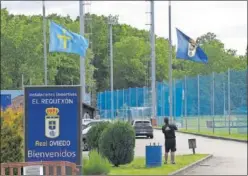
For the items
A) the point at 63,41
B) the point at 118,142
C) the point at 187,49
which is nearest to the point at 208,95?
the point at 187,49

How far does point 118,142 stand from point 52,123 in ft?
27.9

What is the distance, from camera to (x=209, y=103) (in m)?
57.0

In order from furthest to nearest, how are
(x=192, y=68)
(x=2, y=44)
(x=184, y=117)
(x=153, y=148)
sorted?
(x=192, y=68)
(x=2, y=44)
(x=184, y=117)
(x=153, y=148)

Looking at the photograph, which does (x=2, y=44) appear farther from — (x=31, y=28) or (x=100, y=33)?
(x=100, y=33)

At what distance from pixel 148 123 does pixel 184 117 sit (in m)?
12.5

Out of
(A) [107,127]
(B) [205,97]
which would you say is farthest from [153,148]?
(B) [205,97]

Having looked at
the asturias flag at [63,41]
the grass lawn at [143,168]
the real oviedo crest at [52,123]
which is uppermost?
the asturias flag at [63,41]

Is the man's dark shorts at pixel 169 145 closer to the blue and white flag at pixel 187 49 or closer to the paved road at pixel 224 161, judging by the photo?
the paved road at pixel 224 161

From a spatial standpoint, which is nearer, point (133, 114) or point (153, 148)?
point (153, 148)

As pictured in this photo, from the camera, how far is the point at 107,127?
82.9ft

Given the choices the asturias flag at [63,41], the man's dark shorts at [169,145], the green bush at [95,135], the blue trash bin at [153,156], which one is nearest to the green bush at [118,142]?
the blue trash bin at [153,156]

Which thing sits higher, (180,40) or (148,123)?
(180,40)

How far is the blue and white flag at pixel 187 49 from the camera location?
46.3m

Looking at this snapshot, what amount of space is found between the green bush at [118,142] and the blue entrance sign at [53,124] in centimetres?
833
